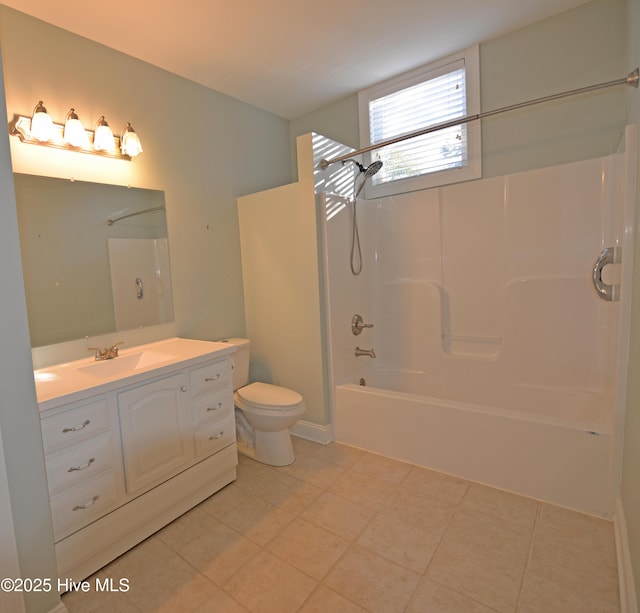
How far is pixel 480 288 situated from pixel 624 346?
3.41ft

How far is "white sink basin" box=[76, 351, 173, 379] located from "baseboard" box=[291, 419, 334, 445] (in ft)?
3.84

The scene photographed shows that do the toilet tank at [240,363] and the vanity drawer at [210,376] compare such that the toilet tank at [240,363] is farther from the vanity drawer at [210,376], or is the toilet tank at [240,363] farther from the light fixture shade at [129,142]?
the light fixture shade at [129,142]

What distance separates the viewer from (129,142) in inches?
85.4

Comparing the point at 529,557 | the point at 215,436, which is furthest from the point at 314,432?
the point at 529,557

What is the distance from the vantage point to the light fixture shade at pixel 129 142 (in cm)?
217

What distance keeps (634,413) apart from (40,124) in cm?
293

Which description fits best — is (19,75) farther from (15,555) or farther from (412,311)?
(412,311)

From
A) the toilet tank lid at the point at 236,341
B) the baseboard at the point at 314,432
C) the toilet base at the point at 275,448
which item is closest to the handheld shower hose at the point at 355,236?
the toilet tank lid at the point at 236,341

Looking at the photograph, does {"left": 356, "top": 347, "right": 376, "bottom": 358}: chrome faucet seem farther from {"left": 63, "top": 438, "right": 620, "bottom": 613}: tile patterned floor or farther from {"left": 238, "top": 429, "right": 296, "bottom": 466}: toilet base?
{"left": 63, "top": 438, "right": 620, "bottom": 613}: tile patterned floor

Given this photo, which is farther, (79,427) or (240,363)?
(240,363)

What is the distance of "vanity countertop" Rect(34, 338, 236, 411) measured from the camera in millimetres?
1499

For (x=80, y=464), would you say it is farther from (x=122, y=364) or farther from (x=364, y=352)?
(x=364, y=352)

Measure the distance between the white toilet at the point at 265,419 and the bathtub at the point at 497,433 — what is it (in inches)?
16.2

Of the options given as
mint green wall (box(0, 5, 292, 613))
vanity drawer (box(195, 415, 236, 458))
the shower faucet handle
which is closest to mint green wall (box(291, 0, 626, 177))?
the shower faucet handle
